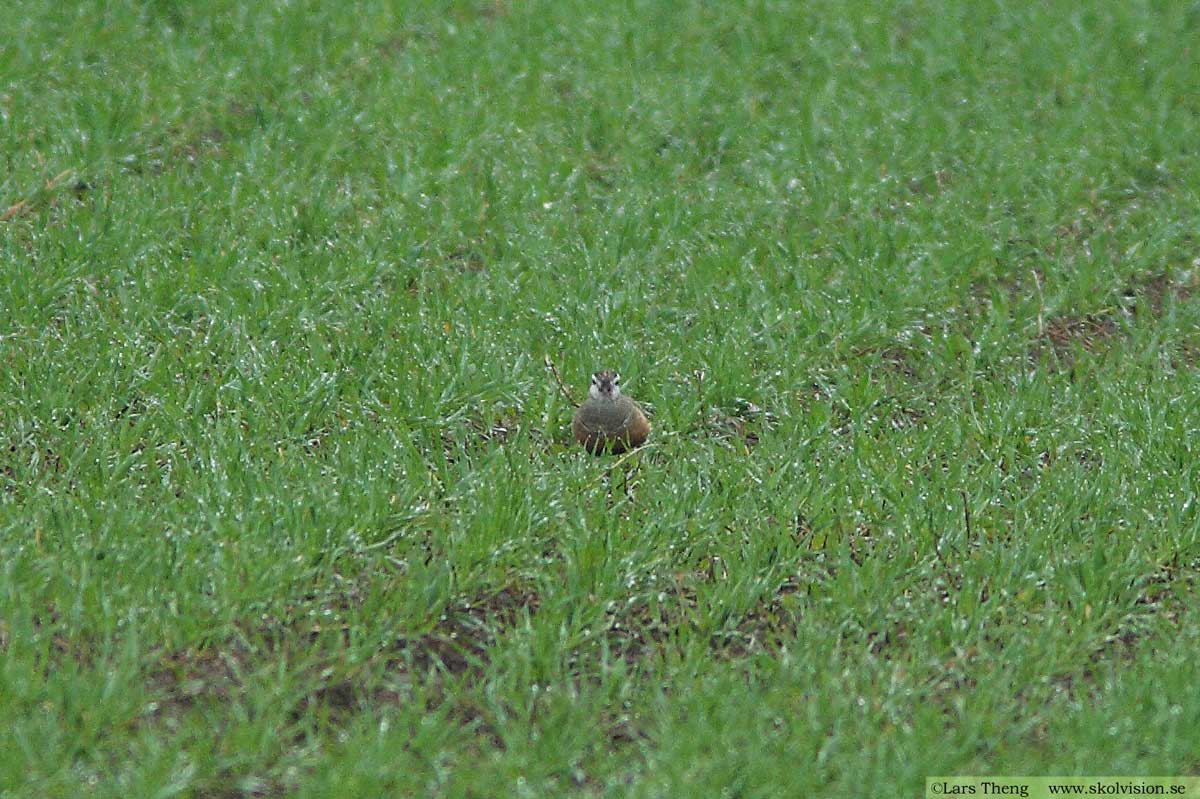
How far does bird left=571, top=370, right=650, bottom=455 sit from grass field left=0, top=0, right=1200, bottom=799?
136 millimetres

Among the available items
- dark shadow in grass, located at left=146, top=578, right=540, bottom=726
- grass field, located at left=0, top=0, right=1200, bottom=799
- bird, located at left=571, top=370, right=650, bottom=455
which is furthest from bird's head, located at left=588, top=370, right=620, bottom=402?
dark shadow in grass, located at left=146, top=578, right=540, bottom=726

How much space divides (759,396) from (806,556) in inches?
41.5

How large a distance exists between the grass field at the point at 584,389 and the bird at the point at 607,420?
5.3 inches

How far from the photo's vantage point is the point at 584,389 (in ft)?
17.8

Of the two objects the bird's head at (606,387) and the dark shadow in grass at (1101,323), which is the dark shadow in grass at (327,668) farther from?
the dark shadow in grass at (1101,323)

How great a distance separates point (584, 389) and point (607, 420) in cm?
47

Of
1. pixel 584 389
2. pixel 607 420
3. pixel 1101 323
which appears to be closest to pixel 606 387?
pixel 607 420

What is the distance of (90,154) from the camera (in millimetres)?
6672

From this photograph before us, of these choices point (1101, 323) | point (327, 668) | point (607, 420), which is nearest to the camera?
point (327, 668)

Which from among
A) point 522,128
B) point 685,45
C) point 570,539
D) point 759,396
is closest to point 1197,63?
point 685,45

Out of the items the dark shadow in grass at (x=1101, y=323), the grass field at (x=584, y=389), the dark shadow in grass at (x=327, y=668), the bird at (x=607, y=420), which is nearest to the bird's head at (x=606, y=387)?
the bird at (x=607, y=420)

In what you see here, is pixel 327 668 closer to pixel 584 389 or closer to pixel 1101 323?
pixel 584 389

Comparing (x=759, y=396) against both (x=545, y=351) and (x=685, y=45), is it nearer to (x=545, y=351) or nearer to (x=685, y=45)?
(x=545, y=351)

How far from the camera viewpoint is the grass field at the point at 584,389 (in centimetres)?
376
